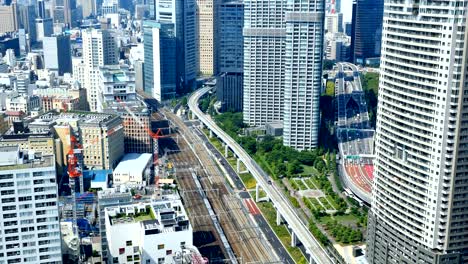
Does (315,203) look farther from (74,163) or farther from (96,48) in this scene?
(96,48)

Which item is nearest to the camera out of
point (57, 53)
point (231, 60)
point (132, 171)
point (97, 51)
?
point (132, 171)

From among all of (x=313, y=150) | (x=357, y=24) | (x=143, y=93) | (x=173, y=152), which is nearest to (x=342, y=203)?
(x=313, y=150)

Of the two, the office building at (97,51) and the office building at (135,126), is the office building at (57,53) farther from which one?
the office building at (135,126)

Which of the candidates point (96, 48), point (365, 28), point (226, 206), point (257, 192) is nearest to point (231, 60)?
point (96, 48)

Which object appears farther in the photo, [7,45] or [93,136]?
[7,45]

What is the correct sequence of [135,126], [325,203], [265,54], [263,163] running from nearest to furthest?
[325,203] → [263,163] → [135,126] → [265,54]

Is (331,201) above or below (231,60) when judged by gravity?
below
